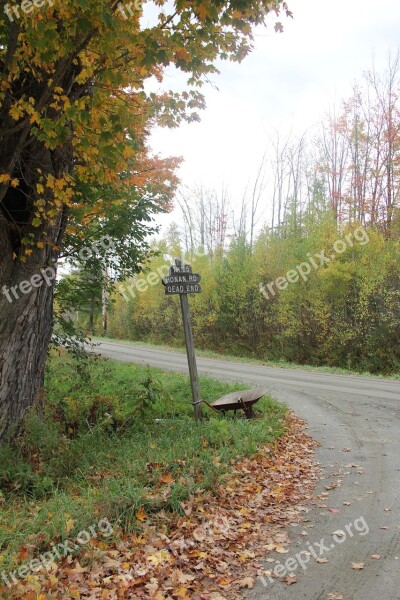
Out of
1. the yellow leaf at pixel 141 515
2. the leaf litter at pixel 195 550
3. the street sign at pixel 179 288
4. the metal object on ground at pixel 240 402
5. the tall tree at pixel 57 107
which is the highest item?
the tall tree at pixel 57 107

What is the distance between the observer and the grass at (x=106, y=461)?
469cm

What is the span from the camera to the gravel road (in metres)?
3.80

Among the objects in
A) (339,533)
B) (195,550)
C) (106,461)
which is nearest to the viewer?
(195,550)

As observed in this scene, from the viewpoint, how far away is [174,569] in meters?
4.07

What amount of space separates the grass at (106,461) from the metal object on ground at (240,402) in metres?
0.25

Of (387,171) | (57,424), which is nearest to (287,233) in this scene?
(387,171)

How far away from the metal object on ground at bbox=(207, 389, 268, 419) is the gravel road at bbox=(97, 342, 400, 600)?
1.19m

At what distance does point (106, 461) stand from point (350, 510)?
334 cm

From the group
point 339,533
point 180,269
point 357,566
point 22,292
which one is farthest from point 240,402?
point 357,566

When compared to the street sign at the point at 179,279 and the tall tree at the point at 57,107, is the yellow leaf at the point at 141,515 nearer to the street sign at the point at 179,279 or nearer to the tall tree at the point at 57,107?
the tall tree at the point at 57,107

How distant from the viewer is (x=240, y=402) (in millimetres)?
8539

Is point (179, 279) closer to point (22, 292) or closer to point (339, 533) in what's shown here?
point (22, 292)

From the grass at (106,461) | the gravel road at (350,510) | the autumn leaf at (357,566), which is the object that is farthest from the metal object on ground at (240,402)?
the autumn leaf at (357,566)

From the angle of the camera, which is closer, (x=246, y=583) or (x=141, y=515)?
(x=246, y=583)
